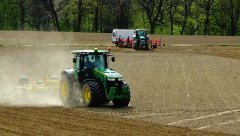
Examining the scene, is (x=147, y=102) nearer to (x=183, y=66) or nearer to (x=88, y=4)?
(x=183, y=66)

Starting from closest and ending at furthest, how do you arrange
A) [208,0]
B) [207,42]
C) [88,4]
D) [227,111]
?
[227,111]
[207,42]
[88,4]
[208,0]

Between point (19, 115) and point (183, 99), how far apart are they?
7365 mm

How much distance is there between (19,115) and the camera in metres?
16.0

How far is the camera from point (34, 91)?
2111 centimetres

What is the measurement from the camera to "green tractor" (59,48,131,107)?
17828 mm

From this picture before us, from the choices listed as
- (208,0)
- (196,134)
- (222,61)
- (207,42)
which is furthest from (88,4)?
(196,134)

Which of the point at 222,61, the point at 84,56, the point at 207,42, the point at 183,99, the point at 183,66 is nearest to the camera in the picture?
the point at 84,56

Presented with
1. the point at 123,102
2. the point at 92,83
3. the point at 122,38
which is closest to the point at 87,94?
the point at 92,83

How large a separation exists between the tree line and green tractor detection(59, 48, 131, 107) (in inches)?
2813

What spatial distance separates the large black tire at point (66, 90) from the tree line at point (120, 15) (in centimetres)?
7103

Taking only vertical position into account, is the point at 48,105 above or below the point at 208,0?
below

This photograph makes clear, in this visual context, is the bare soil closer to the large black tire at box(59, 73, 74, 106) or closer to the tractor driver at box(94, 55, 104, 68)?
the large black tire at box(59, 73, 74, 106)

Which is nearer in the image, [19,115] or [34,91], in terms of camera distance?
[19,115]

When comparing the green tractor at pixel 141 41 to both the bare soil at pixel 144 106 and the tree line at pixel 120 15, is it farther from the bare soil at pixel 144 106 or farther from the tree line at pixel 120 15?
the tree line at pixel 120 15
